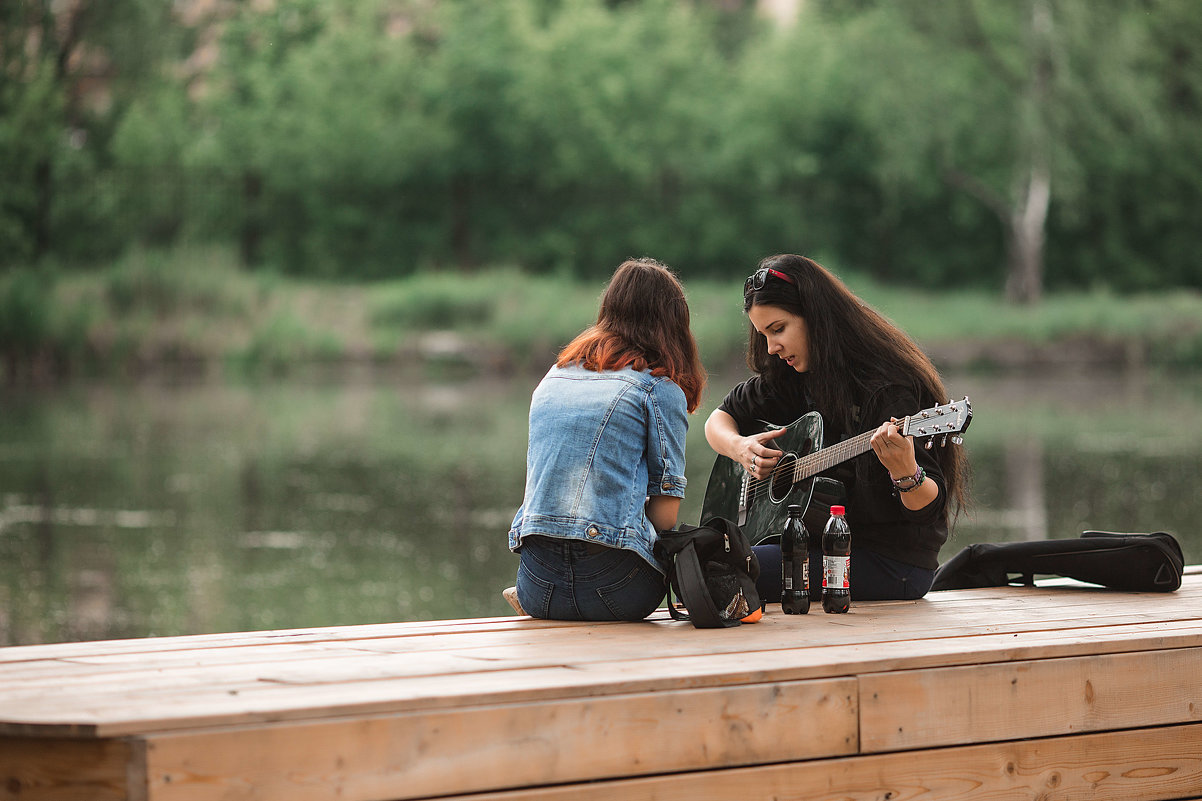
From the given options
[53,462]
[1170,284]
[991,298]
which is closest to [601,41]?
[991,298]

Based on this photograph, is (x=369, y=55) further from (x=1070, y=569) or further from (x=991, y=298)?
(x=1070, y=569)

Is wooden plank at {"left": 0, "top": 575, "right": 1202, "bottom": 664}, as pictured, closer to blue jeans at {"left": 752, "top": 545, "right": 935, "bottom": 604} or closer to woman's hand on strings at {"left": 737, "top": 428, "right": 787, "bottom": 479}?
blue jeans at {"left": 752, "top": 545, "right": 935, "bottom": 604}

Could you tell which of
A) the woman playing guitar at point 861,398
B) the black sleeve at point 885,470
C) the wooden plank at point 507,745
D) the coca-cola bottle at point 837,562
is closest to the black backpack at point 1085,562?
the woman playing guitar at point 861,398

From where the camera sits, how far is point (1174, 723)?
3.63 metres

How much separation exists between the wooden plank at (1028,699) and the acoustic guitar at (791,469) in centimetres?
68

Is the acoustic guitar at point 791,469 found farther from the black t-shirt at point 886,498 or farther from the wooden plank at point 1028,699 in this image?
the wooden plank at point 1028,699

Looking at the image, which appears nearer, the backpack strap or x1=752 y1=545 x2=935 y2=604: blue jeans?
the backpack strap

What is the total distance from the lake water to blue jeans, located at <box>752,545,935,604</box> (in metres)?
4.54

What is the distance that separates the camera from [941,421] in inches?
152

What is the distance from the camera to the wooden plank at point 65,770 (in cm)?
271

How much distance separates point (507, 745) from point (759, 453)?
181 cm

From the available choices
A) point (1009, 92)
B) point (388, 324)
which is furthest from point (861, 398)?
point (1009, 92)

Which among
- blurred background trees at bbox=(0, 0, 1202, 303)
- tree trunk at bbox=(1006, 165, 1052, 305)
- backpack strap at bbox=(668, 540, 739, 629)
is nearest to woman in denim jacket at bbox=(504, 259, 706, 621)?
backpack strap at bbox=(668, 540, 739, 629)

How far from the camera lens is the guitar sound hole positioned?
14.8 ft
